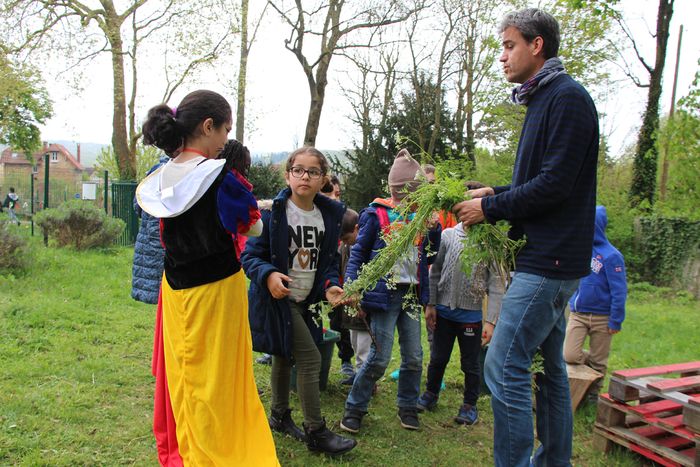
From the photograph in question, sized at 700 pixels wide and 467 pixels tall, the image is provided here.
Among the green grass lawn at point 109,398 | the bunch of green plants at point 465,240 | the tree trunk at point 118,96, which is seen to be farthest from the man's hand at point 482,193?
the tree trunk at point 118,96

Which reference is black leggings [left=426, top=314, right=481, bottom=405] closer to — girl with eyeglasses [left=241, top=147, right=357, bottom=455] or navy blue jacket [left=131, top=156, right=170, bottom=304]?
girl with eyeglasses [left=241, top=147, right=357, bottom=455]

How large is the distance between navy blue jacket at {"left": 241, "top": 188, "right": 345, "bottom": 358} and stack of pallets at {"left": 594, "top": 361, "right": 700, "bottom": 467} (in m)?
2.09

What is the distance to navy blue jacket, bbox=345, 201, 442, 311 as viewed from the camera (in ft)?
13.4

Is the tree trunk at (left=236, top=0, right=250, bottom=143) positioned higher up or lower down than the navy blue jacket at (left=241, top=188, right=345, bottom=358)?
higher up

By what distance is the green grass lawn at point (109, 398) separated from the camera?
3.54 metres

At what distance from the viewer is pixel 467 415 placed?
4.47 meters

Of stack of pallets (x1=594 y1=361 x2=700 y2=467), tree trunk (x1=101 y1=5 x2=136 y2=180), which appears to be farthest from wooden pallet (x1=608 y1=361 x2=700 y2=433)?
tree trunk (x1=101 y1=5 x2=136 y2=180)

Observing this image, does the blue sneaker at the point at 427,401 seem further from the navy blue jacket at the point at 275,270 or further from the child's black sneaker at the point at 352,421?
the navy blue jacket at the point at 275,270

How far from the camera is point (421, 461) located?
372 centimetres

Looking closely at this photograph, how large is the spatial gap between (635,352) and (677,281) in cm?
925

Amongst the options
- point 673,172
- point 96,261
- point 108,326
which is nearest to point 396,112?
point 673,172

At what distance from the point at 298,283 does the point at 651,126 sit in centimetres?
1873

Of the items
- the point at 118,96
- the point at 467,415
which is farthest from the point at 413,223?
the point at 118,96

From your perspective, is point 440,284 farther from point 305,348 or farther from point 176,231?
point 176,231
